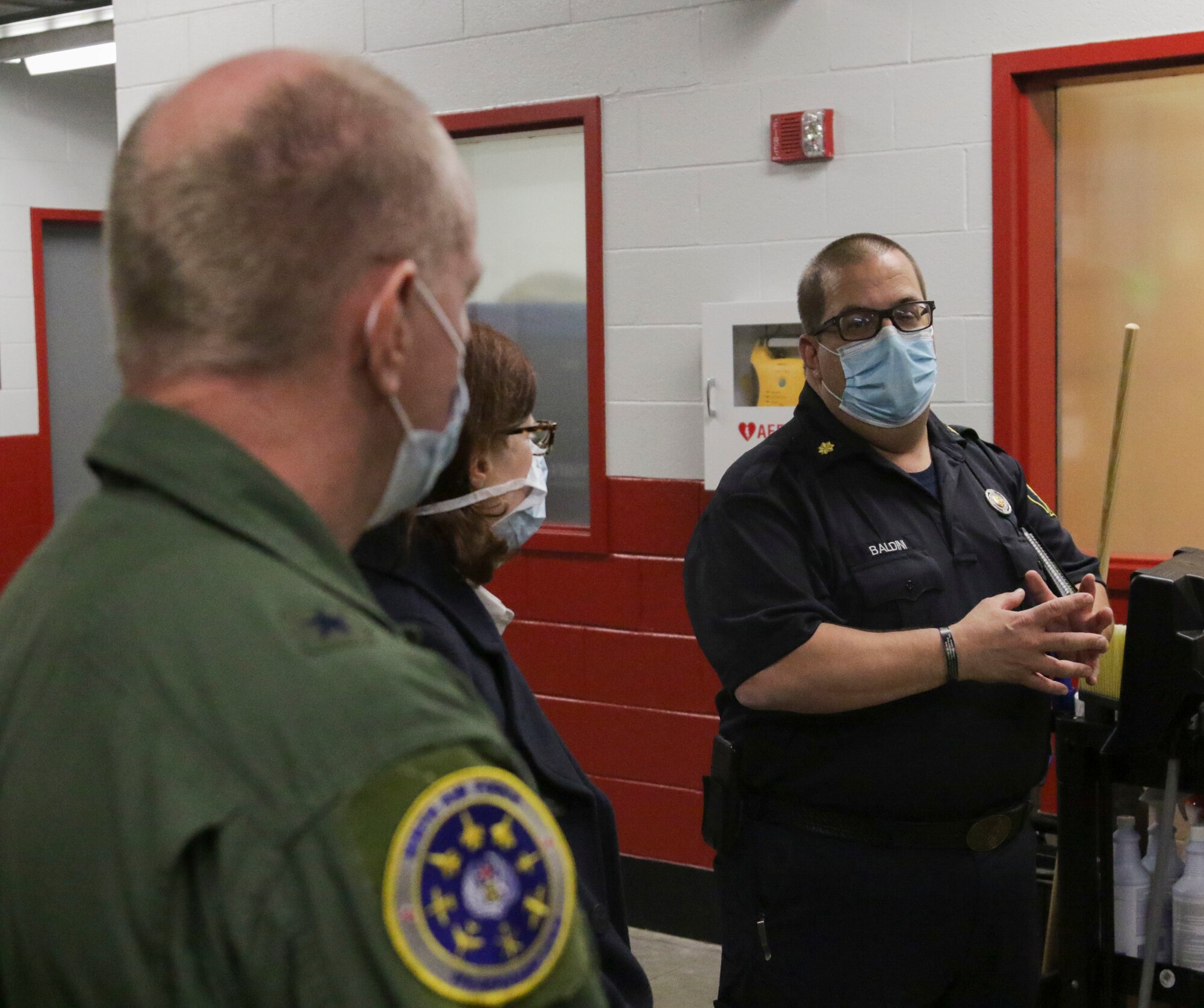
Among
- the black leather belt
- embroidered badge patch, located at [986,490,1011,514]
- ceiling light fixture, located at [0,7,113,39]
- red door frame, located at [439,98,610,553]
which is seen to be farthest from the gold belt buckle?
ceiling light fixture, located at [0,7,113,39]

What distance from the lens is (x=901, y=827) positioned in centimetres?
213

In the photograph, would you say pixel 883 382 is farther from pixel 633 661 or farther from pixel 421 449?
pixel 633 661

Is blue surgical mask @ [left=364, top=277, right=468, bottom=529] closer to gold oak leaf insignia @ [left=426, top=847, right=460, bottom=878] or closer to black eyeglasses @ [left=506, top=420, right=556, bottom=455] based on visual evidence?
gold oak leaf insignia @ [left=426, top=847, right=460, bottom=878]

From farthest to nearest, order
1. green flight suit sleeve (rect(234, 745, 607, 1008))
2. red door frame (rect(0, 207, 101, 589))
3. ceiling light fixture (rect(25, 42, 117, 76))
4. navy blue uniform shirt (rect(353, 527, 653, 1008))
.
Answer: red door frame (rect(0, 207, 101, 589)) < ceiling light fixture (rect(25, 42, 117, 76)) < navy blue uniform shirt (rect(353, 527, 653, 1008)) < green flight suit sleeve (rect(234, 745, 607, 1008))

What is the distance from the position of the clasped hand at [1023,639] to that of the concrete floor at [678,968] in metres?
1.73

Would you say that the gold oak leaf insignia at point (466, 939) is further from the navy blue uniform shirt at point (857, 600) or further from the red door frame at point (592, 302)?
the red door frame at point (592, 302)

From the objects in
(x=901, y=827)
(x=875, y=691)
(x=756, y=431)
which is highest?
(x=756, y=431)

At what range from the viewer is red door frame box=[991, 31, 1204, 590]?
3162 mm

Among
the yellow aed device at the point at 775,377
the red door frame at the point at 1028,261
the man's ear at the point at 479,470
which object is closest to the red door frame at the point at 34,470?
the yellow aed device at the point at 775,377

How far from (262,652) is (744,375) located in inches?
115

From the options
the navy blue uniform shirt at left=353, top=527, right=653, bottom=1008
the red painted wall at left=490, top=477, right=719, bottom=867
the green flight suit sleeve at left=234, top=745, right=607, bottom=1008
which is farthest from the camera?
the red painted wall at left=490, top=477, right=719, bottom=867

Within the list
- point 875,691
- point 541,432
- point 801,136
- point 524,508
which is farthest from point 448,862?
point 801,136

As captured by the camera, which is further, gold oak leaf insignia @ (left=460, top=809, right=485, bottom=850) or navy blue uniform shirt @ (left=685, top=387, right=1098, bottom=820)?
navy blue uniform shirt @ (left=685, top=387, right=1098, bottom=820)

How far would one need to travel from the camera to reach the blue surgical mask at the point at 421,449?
2.81 ft
